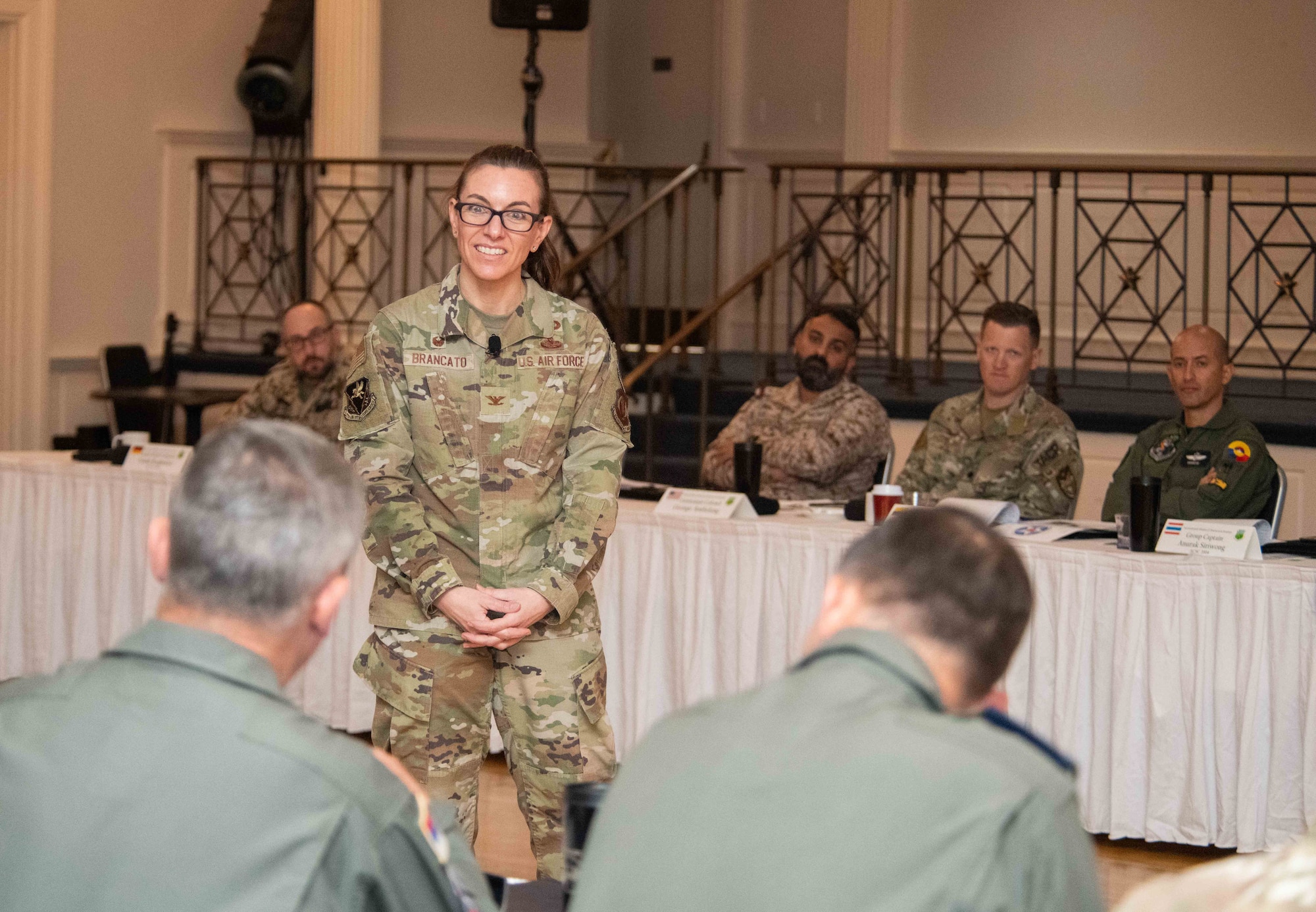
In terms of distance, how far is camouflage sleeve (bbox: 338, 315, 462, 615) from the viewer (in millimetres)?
2473

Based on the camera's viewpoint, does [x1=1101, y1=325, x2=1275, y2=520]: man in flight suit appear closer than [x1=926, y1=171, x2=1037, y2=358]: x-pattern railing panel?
Yes

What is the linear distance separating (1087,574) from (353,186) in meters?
5.33

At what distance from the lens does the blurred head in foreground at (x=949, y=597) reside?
116 centimetres

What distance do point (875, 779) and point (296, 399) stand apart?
453 cm

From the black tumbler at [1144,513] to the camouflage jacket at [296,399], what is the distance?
2770 mm

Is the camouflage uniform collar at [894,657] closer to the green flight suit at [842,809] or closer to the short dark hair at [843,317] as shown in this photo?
the green flight suit at [842,809]

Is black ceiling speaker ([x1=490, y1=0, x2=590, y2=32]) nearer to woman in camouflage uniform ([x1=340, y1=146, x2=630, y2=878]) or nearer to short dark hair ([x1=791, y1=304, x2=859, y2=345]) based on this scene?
short dark hair ([x1=791, y1=304, x2=859, y2=345])

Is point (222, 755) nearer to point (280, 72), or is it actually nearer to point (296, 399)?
point (296, 399)

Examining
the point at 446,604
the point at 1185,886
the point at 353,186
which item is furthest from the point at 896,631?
the point at 353,186

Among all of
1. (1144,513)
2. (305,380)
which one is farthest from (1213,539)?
(305,380)

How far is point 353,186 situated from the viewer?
7.96 m

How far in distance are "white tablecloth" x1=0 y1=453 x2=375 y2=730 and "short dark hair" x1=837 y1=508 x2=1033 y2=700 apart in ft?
11.2

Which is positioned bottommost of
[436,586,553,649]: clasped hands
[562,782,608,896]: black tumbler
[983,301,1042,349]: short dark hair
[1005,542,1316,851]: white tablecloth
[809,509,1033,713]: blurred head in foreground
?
[1005,542,1316,851]: white tablecloth

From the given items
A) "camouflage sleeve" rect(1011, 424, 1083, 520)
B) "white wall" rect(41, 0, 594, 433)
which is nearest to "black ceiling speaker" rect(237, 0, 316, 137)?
"white wall" rect(41, 0, 594, 433)
